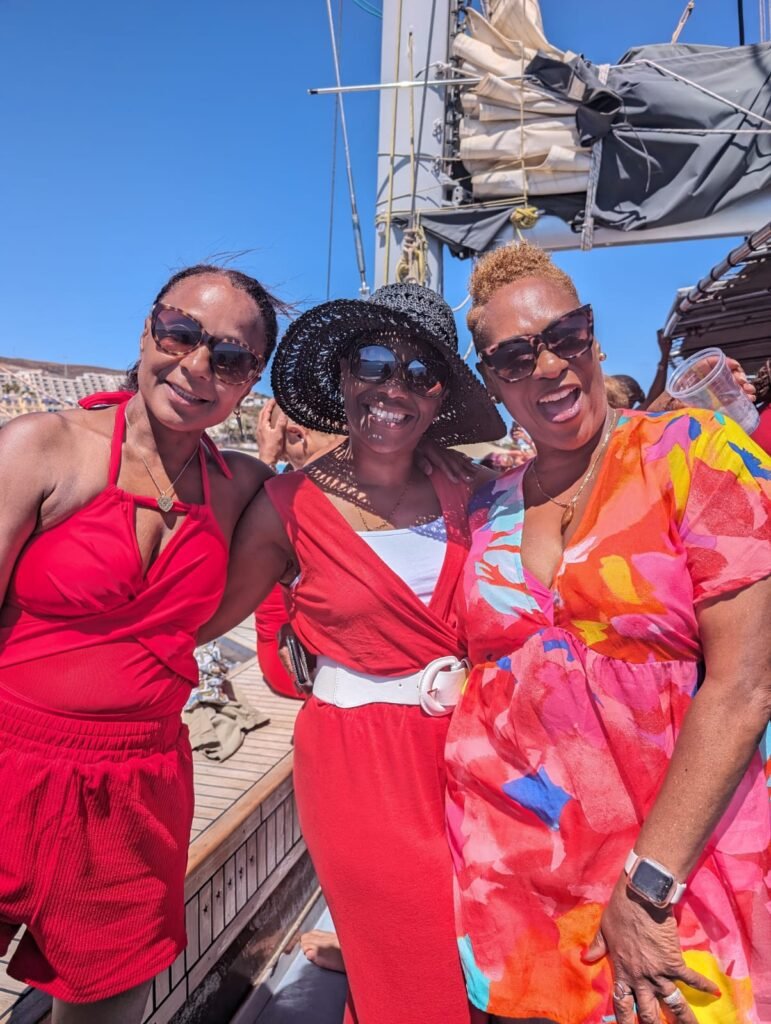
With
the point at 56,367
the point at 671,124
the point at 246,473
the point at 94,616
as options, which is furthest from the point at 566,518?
the point at 56,367

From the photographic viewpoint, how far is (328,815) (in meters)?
1.64

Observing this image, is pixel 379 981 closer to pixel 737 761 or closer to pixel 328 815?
pixel 328 815

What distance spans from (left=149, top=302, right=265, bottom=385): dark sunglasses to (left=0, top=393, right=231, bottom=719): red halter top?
0.23m

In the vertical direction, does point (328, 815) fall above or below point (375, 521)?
below

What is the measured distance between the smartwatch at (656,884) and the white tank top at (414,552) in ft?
2.44

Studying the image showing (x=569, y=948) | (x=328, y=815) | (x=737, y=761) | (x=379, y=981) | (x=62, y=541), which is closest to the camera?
(x=737, y=761)

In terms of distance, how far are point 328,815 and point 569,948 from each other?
60 centimetres

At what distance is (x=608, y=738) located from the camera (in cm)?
128

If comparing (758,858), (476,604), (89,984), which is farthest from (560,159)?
(89,984)

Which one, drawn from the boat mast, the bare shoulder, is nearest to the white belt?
the bare shoulder

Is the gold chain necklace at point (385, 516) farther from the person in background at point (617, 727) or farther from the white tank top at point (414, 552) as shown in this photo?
the person in background at point (617, 727)

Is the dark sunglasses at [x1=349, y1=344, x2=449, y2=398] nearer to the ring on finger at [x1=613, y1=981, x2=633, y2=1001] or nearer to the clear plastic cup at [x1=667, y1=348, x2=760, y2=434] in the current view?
the clear plastic cup at [x1=667, y1=348, x2=760, y2=434]

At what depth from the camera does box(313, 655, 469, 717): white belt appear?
165 cm

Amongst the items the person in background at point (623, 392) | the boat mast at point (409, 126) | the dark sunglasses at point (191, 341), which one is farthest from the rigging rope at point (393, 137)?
the dark sunglasses at point (191, 341)
